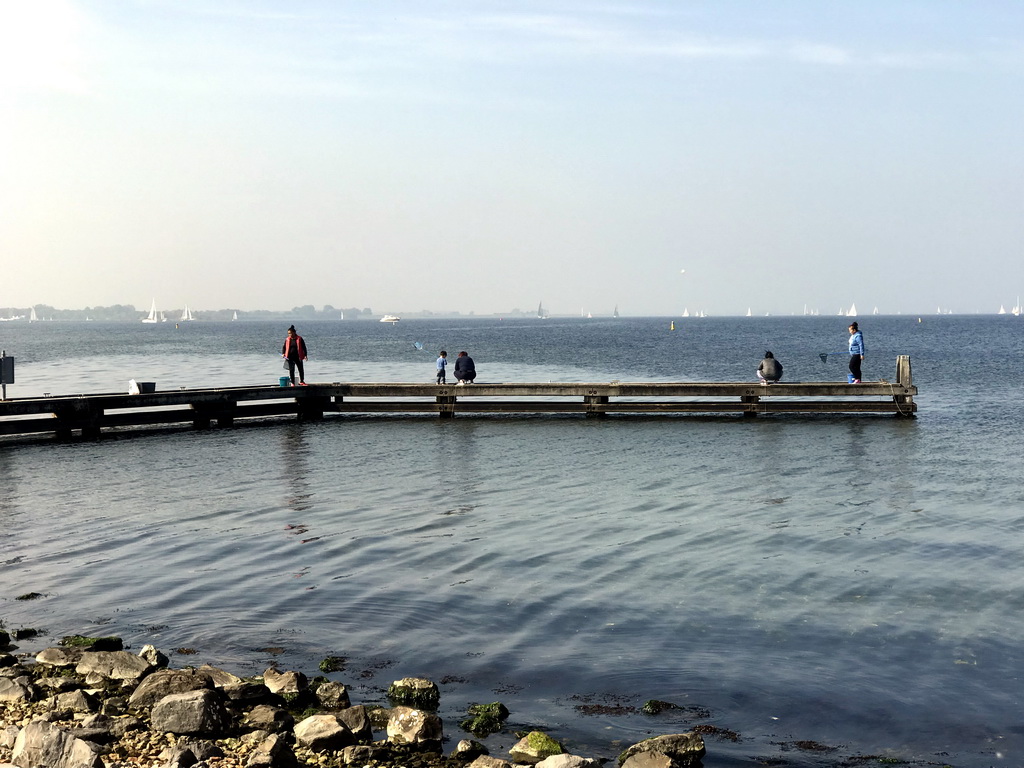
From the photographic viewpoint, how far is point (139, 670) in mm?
8250

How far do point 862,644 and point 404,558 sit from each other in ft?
18.2

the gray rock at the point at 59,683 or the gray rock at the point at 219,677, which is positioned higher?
the gray rock at the point at 219,677

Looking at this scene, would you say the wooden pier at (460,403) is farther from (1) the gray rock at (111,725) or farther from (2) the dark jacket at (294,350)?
(1) the gray rock at (111,725)

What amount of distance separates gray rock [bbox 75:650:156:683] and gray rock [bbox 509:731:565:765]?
3343mm

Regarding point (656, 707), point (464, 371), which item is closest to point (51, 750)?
point (656, 707)

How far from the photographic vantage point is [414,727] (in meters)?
7.08

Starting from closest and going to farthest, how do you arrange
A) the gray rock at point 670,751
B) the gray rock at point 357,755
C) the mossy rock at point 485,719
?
the gray rock at point 670,751, the gray rock at point 357,755, the mossy rock at point 485,719

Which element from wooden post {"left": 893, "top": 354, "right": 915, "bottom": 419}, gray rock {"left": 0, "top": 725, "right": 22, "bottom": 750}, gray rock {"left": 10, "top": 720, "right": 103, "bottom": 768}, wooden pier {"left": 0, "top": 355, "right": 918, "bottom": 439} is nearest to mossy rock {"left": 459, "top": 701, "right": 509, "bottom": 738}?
gray rock {"left": 10, "top": 720, "right": 103, "bottom": 768}

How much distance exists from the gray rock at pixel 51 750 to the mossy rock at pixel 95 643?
238 centimetres

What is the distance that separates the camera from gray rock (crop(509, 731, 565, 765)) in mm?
6680

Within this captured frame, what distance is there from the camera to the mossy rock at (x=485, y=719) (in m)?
7.36

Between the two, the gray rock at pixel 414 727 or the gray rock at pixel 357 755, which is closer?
the gray rock at pixel 357 755

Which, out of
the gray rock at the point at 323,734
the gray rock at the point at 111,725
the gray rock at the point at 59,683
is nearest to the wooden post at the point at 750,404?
the gray rock at the point at 59,683

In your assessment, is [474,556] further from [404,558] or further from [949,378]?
[949,378]
